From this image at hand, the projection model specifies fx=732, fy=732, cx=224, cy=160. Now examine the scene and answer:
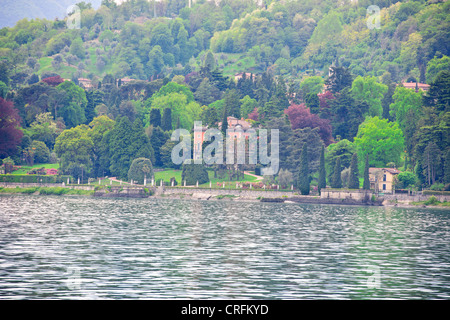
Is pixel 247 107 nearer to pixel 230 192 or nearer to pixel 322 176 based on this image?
pixel 322 176

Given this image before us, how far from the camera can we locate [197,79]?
545 ft

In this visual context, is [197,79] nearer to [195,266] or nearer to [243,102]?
[243,102]

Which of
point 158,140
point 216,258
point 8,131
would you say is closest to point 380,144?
point 158,140

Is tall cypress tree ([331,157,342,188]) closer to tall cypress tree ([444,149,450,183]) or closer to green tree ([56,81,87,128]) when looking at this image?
tall cypress tree ([444,149,450,183])

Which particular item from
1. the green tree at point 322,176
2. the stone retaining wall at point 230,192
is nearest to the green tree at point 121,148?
the stone retaining wall at point 230,192

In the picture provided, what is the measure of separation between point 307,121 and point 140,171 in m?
31.1

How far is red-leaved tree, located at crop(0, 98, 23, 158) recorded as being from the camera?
115 meters

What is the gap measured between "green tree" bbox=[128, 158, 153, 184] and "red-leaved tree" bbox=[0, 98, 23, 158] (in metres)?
22.2

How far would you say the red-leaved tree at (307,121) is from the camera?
12069 cm

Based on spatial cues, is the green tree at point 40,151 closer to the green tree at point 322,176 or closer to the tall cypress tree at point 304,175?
the tall cypress tree at point 304,175

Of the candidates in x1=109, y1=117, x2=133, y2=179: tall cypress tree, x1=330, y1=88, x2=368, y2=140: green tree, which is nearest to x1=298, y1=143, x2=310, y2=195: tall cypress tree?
x1=109, y1=117, x2=133, y2=179: tall cypress tree
